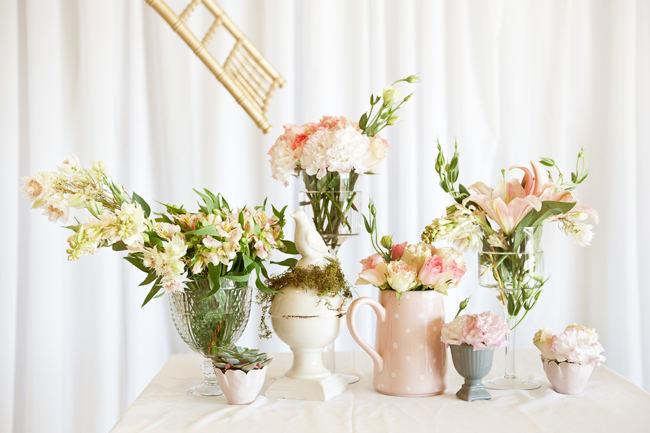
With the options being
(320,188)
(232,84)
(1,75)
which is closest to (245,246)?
(320,188)

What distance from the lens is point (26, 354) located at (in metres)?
2.13

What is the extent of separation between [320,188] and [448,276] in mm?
287

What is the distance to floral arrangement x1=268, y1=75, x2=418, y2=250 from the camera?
1.19 m

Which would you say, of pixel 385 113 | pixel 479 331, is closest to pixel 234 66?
pixel 385 113

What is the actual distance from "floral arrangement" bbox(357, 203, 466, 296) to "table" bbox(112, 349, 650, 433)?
0.19 metres

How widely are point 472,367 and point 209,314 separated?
450 millimetres

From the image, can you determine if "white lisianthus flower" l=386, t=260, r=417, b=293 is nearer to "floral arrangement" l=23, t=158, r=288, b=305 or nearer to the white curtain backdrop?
"floral arrangement" l=23, t=158, r=288, b=305

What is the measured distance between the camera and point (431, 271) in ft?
3.72

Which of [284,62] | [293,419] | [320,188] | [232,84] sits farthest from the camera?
[284,62]

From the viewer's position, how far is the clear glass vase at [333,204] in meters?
1.25

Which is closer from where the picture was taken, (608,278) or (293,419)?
(293,419)

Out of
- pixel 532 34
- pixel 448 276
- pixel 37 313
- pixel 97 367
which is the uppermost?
pixel 532 34

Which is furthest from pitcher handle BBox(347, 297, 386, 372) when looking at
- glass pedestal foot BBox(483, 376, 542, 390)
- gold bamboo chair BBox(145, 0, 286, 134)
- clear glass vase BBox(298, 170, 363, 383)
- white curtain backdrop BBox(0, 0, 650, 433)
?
white curtain backdrop BBox(0, 0, 650, 433)

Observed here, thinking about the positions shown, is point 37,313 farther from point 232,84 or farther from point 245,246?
point 245,246
